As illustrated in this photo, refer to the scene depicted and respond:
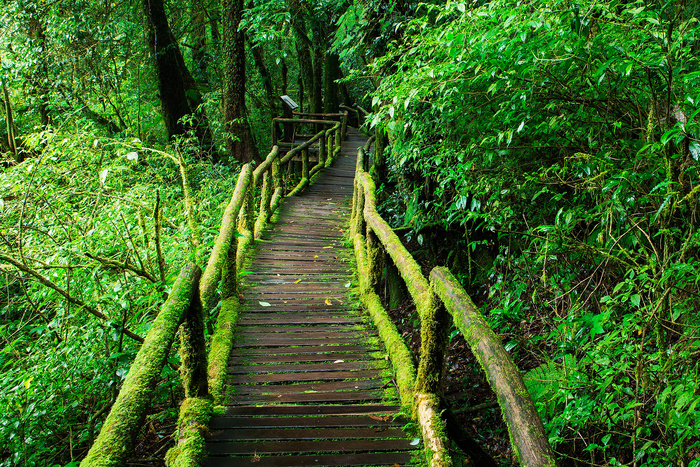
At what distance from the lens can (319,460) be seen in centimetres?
298

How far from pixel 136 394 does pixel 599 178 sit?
3.23 metres

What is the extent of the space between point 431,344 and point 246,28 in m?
12.1

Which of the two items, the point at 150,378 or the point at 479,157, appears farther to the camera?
the point at 479,157

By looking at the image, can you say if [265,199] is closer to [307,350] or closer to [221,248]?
[221,248]

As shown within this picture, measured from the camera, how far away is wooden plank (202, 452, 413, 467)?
293cm

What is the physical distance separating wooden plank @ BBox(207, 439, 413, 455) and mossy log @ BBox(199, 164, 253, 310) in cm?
110

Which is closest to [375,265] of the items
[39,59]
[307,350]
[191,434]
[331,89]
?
[307,350]

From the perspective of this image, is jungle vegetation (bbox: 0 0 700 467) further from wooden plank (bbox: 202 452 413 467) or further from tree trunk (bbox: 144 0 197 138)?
tree trunk (bbox: 144 0 197 138)

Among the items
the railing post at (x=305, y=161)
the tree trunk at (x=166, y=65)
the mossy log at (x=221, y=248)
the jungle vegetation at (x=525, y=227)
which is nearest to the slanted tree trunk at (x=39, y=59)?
the tree trunk at (x=166, y=65)

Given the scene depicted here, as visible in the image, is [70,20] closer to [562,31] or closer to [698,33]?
[562,31]

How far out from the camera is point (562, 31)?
312 cm

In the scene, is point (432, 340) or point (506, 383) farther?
point (432, 340)

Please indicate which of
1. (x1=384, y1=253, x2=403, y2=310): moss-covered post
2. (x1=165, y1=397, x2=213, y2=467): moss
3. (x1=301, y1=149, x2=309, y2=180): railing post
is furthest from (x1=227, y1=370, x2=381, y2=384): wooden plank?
(x1=301, y1=149, x2=309, y2=180): railing post

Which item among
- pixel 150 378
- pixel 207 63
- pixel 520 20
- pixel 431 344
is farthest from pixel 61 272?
pixel 207 63
